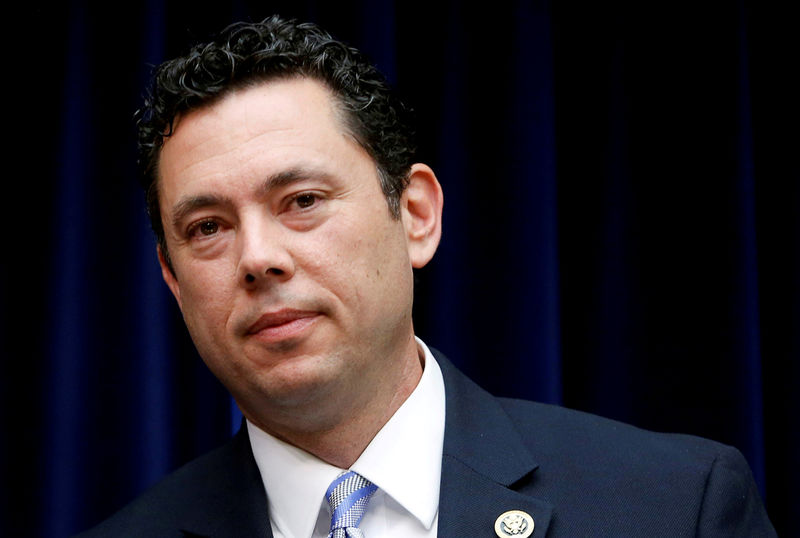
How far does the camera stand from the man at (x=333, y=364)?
1.38m

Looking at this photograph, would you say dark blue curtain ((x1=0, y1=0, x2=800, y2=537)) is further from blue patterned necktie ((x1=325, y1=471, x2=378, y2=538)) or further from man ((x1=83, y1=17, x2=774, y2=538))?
blue patterned necktie ((x1=325, y1=471, x2=378, y2=538))

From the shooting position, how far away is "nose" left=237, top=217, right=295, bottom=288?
4.43 feet


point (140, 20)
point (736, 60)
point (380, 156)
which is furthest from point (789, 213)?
point (140, 20)

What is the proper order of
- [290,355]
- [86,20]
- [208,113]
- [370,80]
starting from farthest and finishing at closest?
[86,20] < [370,80] < [208,113] < [290,355]

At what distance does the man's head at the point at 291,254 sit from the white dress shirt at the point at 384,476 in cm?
3

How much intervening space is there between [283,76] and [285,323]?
42 centimetres

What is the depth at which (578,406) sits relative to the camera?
2.09 m

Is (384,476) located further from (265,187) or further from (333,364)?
(265,187)

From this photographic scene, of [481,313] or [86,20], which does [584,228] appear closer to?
[481,313]

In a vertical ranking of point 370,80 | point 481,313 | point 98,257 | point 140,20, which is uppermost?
point 140,20

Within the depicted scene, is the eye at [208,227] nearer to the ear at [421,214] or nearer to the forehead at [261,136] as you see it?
the forehead at [261,136]

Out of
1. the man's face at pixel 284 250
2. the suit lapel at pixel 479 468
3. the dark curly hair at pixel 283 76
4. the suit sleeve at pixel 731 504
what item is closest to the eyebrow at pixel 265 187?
the man's face at pixel 284 250

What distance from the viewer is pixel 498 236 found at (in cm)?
206

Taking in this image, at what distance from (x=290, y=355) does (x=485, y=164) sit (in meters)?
0.86
